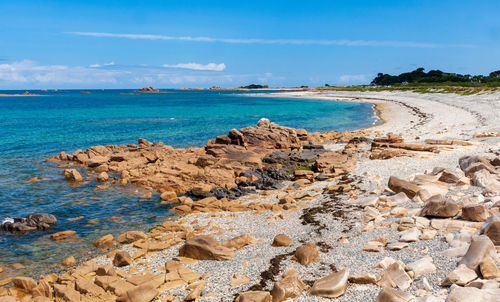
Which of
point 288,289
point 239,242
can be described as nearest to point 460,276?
point 288,289

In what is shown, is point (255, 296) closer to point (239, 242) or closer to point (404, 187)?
point (239, 242)

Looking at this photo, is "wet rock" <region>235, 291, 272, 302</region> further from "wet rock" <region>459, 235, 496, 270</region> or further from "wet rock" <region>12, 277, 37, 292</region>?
"wet rock" <region>12, 277, 37, 292</region>

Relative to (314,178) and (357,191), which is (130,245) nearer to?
(357,191)

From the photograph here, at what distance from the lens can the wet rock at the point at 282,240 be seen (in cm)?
1162

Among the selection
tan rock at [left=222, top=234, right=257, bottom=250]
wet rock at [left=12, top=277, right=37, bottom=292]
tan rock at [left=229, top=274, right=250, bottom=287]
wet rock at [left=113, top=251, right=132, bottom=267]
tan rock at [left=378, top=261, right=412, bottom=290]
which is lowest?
wet rock at [left=12, top=277, right=37, bottom=292]

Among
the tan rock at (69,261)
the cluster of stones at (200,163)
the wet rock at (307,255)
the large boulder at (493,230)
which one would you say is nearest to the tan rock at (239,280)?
the wet rock at (307,255)

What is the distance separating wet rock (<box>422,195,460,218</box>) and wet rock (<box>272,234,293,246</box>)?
163 inches

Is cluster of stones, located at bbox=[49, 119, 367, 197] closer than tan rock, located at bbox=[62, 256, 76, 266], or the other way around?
tan rock, located at bbox=[62, 256, 76, 266]

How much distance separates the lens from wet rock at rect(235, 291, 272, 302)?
7.82 m

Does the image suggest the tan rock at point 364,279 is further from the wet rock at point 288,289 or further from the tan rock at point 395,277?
the wet rock at point 288,289

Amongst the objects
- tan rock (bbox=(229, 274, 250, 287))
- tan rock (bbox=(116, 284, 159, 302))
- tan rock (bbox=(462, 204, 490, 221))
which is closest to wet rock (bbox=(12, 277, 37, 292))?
tan rock (bbox=(116, 284, 159, 302))

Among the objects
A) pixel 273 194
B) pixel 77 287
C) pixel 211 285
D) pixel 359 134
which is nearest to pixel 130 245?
pixel 77 287

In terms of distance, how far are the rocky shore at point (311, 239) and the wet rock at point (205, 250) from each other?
0.04 metres

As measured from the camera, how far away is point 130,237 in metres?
13.9
